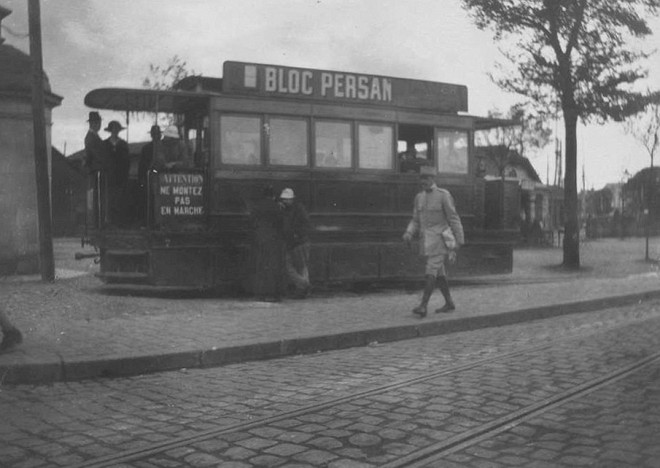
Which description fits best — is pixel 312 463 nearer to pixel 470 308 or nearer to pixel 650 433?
pixel 650 433

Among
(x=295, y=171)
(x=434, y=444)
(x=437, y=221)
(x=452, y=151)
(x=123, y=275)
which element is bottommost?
(x=434, y=444)

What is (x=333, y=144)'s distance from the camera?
42.7 feet

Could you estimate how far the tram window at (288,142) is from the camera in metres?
12.5

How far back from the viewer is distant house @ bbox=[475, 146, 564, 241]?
15133 millimetres

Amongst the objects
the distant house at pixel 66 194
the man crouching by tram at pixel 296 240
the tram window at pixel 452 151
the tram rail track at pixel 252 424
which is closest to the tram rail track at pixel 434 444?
the tram rail track at pixel 252 424

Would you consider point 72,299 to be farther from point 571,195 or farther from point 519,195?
point 571,195

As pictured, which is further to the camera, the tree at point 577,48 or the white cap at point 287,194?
the tree at point 577,48

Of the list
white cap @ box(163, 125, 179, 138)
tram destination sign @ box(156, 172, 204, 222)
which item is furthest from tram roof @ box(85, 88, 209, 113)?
tram destination sign @ box(156, 172, 204, 222)

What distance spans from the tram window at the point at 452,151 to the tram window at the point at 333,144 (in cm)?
207

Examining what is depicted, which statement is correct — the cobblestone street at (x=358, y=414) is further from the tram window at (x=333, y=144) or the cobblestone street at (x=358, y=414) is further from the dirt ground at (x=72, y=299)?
the tram window at (x=333, y=144)

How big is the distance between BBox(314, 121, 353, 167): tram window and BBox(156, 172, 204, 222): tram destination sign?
7.12 ft

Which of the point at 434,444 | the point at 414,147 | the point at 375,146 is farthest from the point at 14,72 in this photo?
the point at 434,444

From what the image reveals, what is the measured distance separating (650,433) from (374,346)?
3901mm

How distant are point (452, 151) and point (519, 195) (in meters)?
1.76
